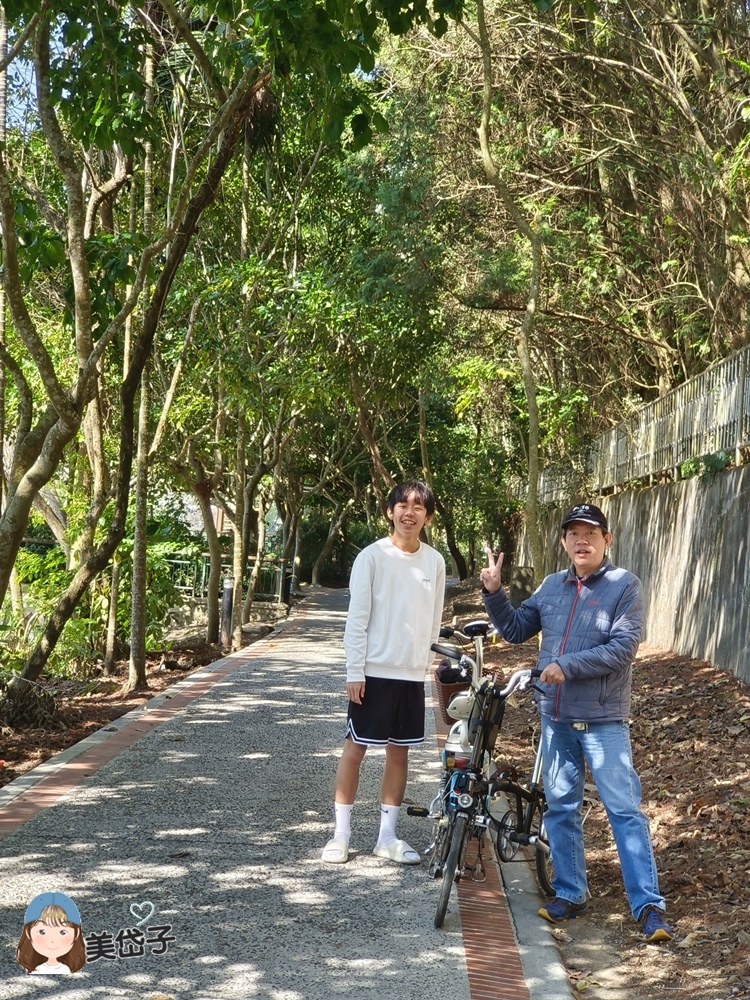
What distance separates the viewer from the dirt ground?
16.0 feet

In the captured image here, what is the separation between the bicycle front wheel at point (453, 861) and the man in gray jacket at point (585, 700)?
1.51 feet

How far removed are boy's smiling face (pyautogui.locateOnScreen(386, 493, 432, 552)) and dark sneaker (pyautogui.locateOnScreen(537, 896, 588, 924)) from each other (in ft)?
5.96

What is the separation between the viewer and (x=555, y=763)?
17.6 ft

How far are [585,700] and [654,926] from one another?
992 millimetres

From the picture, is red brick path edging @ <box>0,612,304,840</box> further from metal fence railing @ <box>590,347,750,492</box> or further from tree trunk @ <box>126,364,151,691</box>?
metal fence railing @ <box>590,347,750,492</box>

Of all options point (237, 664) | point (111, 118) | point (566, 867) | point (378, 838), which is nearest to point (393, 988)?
point (566, 867)

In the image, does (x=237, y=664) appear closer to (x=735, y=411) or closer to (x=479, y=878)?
(x=735, y=411)

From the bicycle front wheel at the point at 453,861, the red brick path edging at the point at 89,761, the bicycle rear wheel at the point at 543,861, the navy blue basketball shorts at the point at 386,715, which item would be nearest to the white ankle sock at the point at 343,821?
the navy blue basketball shorts at the point at 386,715

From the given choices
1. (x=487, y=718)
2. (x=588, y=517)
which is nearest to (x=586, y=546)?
(x=588, y=517)

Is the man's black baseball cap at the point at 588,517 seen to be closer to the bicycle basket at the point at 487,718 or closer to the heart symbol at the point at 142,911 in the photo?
the bicycle basket at the point at 487,718

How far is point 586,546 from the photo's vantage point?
208 inches

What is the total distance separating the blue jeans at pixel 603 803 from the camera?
507 cm

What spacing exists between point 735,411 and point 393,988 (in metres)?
8.22

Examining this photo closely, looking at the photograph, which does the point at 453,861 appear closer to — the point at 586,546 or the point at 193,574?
the point at 586,546
